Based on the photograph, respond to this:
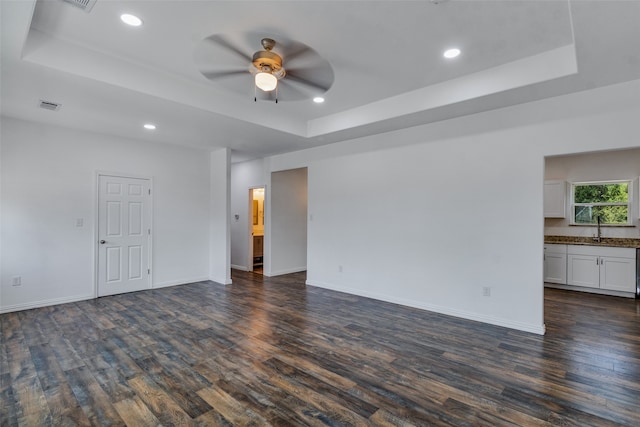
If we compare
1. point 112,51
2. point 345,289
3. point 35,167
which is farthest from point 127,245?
point 345,289

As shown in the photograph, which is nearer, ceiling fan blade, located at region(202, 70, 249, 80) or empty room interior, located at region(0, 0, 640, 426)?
empty room interior, located at region(0, 0, 640, 426)

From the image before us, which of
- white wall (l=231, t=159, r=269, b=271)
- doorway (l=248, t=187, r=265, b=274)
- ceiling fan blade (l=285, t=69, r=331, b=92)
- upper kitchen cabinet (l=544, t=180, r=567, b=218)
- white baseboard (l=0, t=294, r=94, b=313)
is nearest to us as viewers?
ceiling fan blade (l=285, t=69, r=331, b=92)

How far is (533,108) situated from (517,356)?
2.71 metres

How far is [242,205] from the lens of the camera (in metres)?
7.66

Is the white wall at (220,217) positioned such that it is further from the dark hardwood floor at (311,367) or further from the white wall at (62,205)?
the dark hardwood floor at (311,367)

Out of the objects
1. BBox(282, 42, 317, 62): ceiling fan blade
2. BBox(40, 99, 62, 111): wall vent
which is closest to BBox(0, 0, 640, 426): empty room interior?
BBox(282, 42, 317, 62): ceiling fan blade

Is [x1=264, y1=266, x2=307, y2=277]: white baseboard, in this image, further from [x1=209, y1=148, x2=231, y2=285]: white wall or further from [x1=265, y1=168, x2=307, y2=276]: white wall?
[x1=209, y1=148, x2=231, y2=285]: white wall

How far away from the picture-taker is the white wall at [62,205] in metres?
4.30

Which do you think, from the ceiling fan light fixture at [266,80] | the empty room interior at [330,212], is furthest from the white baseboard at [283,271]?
the ceiling fan light fixture at [266,80]

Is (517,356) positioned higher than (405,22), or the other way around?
Answer: (405,22)

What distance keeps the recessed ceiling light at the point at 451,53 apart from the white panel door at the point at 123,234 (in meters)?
5.18

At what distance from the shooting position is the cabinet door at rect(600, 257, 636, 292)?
504 cm

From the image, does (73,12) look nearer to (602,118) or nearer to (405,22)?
(405,22)

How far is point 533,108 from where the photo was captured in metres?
3.60
